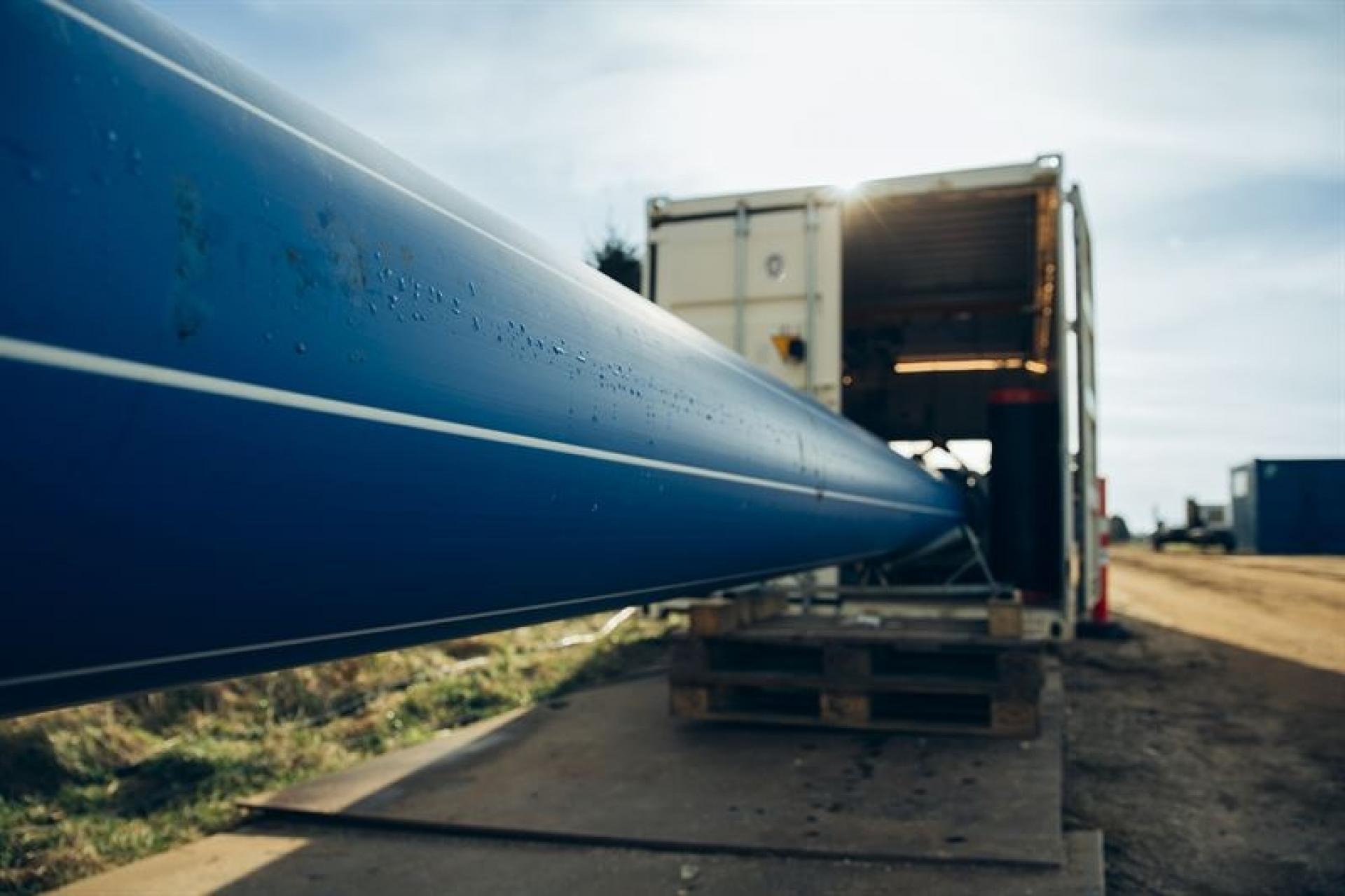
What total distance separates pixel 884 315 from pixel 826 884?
6.62 metres

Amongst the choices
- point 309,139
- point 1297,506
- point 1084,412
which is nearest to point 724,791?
point 309,139

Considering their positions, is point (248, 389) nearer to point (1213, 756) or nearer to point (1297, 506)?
point (1213, 756)

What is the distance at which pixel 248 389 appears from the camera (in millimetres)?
1024

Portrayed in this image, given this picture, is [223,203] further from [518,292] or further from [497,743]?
[497,743]

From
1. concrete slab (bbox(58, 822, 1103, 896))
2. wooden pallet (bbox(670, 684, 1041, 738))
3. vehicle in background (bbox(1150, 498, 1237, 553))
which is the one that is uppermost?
vehicle in background (bbox(1150, 498, 1237, 553))

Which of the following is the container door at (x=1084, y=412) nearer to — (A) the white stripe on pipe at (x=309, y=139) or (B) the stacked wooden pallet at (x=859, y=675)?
(B) the stacked wooden pallet at (x=859, y=675)

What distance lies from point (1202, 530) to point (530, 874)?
3056 cm

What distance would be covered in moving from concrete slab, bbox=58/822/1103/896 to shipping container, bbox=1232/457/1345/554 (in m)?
26.5

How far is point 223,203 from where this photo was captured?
3.41 ft

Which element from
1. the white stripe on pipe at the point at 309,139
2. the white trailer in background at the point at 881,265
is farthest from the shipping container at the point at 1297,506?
the white stripe on pipe at the point at 309,139

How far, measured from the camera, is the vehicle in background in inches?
1131

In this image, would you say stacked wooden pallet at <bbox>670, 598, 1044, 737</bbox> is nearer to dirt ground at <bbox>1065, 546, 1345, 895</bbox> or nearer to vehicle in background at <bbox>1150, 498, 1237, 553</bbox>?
dirt ground at <bbox>1065, 546, 1345, 895</bbox>

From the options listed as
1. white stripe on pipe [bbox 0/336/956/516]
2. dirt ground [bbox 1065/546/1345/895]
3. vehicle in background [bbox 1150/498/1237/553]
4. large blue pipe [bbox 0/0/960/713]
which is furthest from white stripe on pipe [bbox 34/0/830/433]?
vehicle in background [bbox 1150/498/1237/553]

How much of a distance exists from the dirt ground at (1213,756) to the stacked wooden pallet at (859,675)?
449 millimetres
